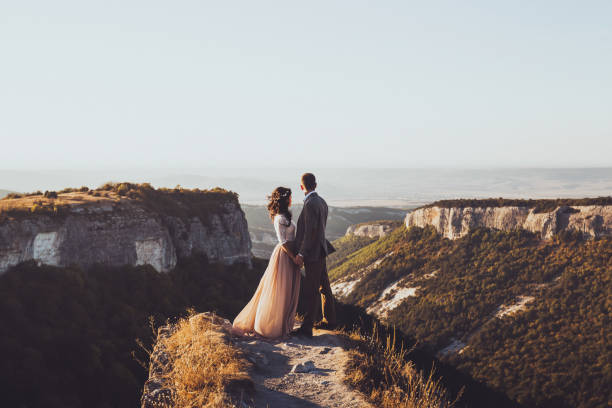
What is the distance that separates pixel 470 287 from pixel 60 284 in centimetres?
7643

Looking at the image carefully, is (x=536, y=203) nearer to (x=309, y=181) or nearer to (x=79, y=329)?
(x=79, y=329)

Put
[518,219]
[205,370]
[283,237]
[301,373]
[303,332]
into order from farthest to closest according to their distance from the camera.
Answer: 1. [518,219]
2. [303,332]
3. [283,237]
4. [301,373]
5. [205,370]

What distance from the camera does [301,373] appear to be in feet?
27.3

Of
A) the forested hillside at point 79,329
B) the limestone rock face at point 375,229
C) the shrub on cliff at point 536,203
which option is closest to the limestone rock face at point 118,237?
the forested hillside at point 79,329

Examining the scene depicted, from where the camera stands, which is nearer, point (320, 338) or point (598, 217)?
point (320, 338)

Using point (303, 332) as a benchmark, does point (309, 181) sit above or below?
above

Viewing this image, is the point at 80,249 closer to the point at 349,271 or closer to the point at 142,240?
the point at 142,240

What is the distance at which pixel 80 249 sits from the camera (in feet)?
122

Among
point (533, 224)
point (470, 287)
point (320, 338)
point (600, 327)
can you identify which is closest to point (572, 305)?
point (600, 327)

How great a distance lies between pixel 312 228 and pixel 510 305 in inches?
3144

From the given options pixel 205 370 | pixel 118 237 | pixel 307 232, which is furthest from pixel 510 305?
pixel 205 370

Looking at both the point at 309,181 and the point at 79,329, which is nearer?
the point at 309,181

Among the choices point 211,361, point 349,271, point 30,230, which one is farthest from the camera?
point 349,271

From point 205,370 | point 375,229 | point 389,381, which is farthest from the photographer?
point 375,229
